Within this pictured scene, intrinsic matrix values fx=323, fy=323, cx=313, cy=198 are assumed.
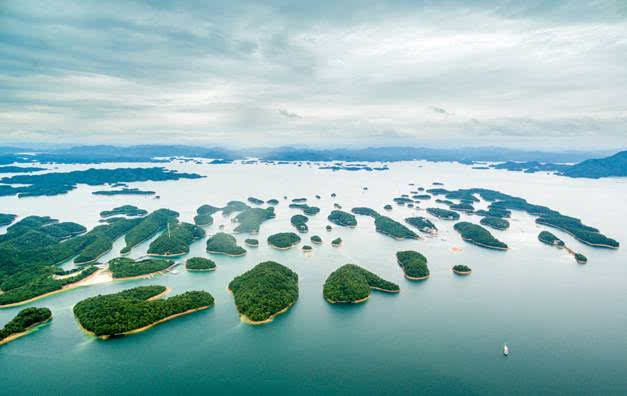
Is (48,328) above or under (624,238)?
under

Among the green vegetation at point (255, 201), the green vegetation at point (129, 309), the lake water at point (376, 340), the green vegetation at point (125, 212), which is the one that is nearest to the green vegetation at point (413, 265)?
the lake water at point (376, 340)

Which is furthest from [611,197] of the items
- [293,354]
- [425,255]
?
[293,354]

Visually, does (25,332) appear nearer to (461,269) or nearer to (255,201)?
(461,269)

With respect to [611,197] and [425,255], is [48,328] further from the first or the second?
[611,197]

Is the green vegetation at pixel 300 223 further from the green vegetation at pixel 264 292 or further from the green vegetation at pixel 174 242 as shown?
the green vegetation at pixel 264 292

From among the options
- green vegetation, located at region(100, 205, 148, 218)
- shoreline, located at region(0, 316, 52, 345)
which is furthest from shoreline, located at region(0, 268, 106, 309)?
green vegetation, located at region(100, 205, 148, 218)

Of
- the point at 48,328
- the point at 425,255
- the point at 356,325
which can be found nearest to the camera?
the point at 48,328

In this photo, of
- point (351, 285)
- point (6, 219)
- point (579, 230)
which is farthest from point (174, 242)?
point (579, 230)

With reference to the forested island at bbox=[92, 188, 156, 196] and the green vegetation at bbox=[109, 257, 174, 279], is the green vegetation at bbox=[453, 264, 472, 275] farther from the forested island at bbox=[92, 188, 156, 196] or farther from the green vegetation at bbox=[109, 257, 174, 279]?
the forested island at bbox=[92, 188, 156, 196]
